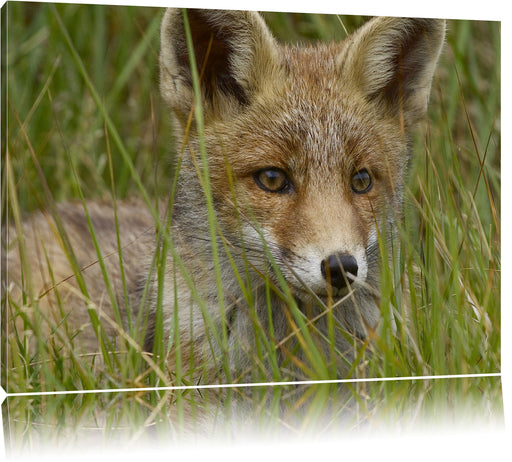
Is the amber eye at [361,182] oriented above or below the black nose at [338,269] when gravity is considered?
above

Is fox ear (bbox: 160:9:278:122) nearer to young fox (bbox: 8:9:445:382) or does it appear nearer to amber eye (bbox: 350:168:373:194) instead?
young fox (bbox: 8:9:445:382)

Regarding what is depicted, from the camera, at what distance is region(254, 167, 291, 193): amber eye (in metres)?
3.98

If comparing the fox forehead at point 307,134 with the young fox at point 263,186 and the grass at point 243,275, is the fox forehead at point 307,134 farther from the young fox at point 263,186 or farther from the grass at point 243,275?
the grass at point 243,275

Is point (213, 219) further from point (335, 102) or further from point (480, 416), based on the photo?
point (480, 416)

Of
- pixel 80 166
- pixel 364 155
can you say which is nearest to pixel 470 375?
pixel 364 155

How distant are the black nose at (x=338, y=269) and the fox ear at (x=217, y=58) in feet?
3.17

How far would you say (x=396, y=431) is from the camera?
388 cm

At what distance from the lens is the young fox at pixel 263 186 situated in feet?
13.1

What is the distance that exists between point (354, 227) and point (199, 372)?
995 millimetres

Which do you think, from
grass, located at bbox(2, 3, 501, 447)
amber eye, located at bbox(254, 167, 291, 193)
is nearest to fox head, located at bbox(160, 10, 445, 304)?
amber eye, located at bbox(254, 167, 291, 193)

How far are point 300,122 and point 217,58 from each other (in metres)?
0.49

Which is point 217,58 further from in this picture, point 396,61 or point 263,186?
point 396,61

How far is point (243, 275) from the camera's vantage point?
4188 mm

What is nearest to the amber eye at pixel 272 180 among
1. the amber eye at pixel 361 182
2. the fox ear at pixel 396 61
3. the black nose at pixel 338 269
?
the amber eye at pixel 361 182
